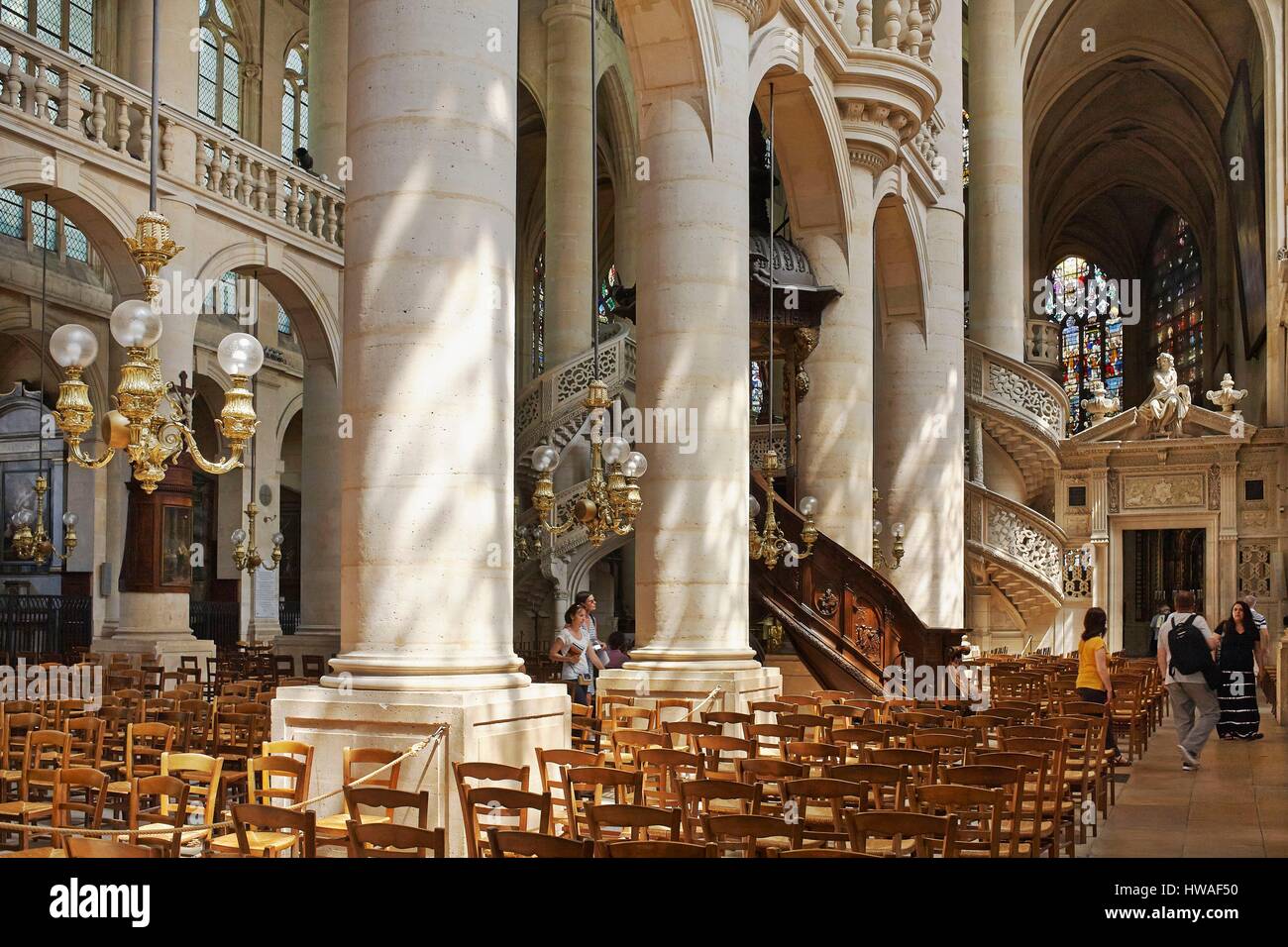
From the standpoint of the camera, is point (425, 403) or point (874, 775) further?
point (425, 403)

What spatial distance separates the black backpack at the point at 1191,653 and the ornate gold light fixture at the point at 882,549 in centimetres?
689

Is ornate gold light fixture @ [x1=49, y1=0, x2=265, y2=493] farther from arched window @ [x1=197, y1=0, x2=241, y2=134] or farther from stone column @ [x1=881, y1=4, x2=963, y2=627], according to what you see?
arched window @ [x1=197, y1=0, x2=241, y2=134]

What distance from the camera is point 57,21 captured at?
2272 centimetres

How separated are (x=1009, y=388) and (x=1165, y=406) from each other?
3.47 meters

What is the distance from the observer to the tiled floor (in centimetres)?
845

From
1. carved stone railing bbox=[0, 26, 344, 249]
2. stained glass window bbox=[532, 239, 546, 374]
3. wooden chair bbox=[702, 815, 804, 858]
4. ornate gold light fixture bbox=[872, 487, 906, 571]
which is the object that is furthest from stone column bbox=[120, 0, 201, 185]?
stained glass window bbox=[532, 239, 546, 374]

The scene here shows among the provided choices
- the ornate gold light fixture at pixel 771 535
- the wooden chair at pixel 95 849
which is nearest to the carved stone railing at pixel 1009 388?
the ornate gold light fixture at pixel 771 535

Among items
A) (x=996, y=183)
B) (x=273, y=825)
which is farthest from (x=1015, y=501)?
(x=273, y=825)

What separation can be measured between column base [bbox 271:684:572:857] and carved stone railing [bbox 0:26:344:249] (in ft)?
28.1

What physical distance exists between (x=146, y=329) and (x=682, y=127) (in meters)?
6.40

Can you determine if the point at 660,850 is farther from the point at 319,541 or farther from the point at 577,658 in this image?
the point at 319,541

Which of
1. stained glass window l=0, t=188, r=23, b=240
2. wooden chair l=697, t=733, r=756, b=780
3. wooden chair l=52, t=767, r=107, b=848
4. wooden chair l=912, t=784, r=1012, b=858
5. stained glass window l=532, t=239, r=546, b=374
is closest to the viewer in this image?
wooden chair l=912, t=784, r=1012, b=858

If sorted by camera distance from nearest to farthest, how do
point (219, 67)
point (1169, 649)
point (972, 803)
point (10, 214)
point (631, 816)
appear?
1. point (631, 816)
2. point (972, 803)
3. point (1169, 649)
4. point (10, 214)
5. point (219, 67)

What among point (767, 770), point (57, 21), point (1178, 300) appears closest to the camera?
point (767, 770)
